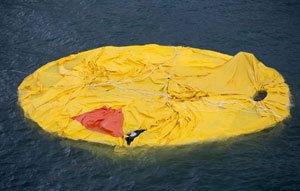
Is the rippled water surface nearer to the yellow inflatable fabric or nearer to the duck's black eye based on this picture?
the yellow inflatable fabric

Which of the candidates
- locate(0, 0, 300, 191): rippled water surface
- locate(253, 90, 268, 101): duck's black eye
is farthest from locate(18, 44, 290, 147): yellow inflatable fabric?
locate(0, 0, 300, 191): rippled water surface

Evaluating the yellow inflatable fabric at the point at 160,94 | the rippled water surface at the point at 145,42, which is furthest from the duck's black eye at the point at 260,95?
the rippled water surface at the point at 145,42

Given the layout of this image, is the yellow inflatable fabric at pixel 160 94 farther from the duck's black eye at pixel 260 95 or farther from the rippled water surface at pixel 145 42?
the rippled water surface at pixel 145 42

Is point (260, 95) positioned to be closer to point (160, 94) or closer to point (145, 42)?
point (160, 94)

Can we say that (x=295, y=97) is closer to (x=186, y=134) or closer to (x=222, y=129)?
(x=222, y=129)

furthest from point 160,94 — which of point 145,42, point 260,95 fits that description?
point 145,42

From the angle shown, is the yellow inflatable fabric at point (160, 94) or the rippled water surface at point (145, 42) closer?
the rippled water surface at point (145, 42)

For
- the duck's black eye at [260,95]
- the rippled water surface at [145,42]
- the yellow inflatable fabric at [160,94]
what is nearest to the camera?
the rippled water surface at [145,42]
